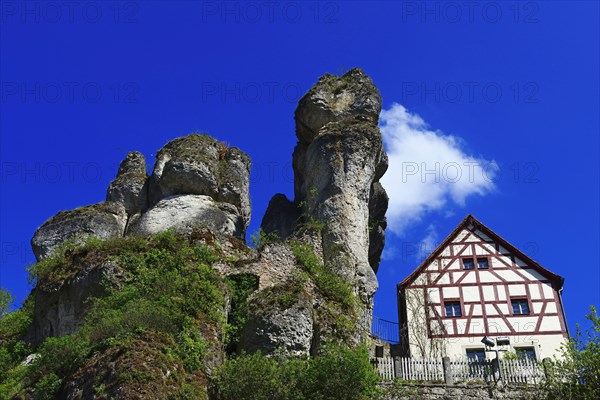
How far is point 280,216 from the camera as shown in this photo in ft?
111

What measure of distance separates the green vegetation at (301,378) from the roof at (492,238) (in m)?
13.3

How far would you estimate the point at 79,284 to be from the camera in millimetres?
21453

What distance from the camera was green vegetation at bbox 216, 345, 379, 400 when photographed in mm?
17391

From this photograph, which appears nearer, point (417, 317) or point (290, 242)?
point (290, 242)

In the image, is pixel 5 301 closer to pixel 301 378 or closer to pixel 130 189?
pixel 130 189

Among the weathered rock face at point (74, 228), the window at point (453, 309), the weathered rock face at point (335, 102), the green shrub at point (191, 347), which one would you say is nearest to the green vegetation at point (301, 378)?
the green shrub at point (191, 347)

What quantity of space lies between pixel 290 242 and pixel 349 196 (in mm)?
4637

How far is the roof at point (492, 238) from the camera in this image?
31.4m

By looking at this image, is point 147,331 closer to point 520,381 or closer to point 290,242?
point 290,242

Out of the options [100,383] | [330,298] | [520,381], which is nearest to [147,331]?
[100,383]

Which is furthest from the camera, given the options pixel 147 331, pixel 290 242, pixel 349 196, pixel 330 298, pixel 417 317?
pixel 417 317

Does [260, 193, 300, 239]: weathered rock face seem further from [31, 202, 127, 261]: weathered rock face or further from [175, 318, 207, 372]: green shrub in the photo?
[175, 318, 207, 372]: green shrub

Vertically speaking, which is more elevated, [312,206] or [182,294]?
[312,206]

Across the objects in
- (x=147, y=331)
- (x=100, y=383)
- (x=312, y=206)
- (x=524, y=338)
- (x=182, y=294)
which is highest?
(x=312, y=206)
